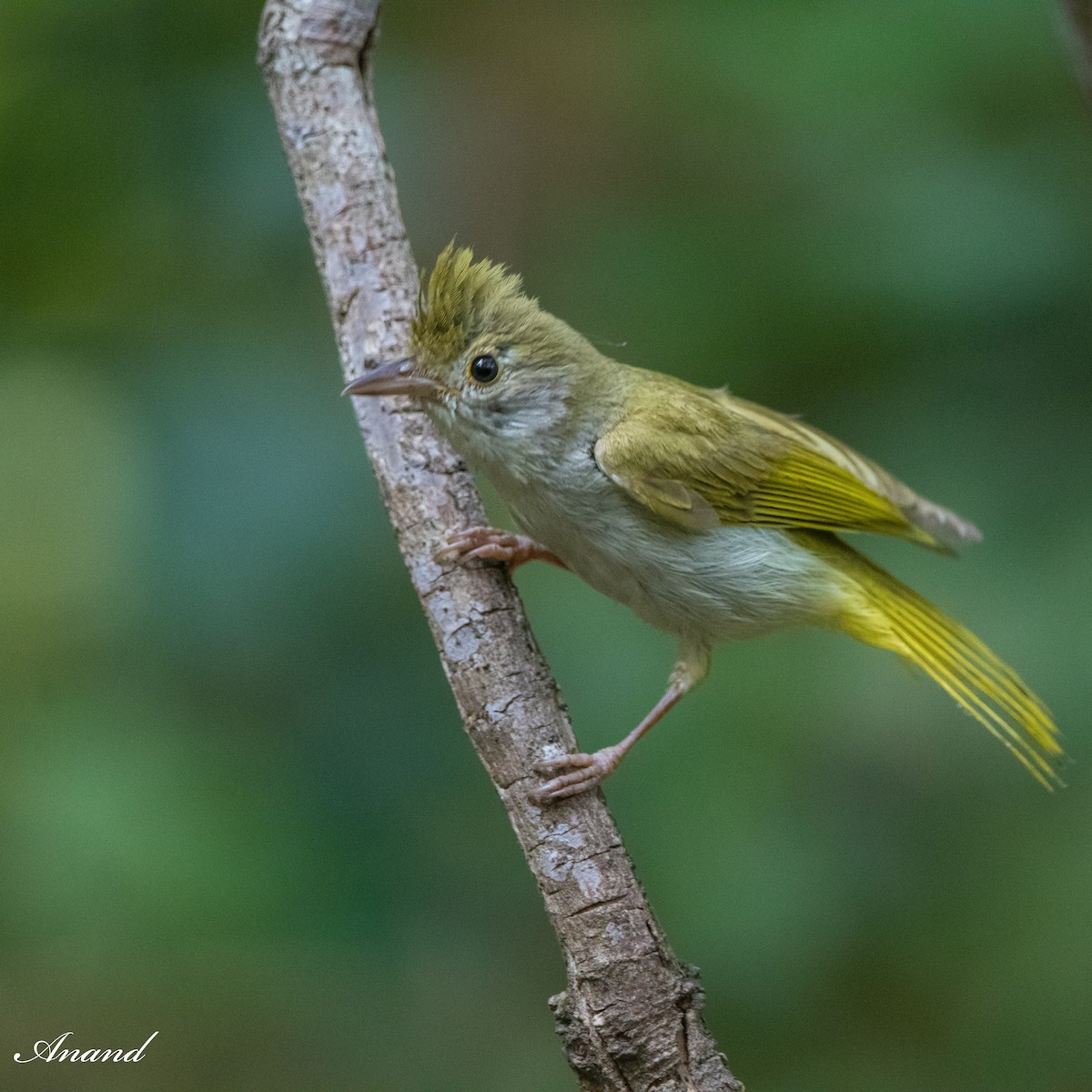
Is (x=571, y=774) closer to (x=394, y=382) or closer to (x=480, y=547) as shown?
(x=480, y=547)

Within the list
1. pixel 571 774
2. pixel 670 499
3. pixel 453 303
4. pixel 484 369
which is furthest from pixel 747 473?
pixel 571 774

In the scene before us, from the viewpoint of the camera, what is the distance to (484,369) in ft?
9.19

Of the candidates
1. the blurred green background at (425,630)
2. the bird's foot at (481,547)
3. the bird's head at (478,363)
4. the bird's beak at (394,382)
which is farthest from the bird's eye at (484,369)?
the blurred green background at (425,630)

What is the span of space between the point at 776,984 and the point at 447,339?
72.2 inches

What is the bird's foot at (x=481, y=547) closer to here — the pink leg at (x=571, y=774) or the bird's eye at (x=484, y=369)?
the bird's eye at (x=484, y=369)

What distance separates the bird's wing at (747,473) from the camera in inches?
Result: 111

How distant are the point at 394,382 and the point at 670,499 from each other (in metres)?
0.69

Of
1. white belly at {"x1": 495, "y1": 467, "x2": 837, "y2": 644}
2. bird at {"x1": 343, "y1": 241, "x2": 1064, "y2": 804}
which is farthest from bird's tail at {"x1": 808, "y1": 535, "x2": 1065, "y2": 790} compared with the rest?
white belly at {"x1": 495, "y1": 467, "x2": 837, "y2": 644}

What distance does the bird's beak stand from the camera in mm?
2666

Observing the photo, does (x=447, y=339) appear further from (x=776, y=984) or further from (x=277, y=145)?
(x=776, y=984)

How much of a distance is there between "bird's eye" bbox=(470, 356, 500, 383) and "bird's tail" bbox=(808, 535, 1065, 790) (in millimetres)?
976

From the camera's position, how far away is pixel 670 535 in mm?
2896

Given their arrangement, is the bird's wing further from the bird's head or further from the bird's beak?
the bird's beak

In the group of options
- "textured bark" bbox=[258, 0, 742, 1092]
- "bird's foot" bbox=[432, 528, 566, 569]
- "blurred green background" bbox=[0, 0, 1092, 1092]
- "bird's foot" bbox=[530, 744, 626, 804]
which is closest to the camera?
"textured bark" bbox=[258, 0, 742, 1092]
